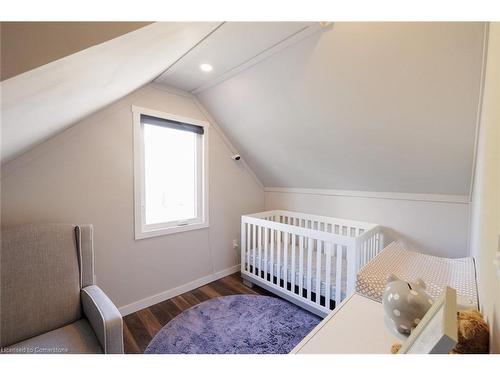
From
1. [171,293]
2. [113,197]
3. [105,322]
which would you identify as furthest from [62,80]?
[171,293]

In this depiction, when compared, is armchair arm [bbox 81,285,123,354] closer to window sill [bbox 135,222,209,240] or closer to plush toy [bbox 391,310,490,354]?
window sill [bbox 135,222,209,240]

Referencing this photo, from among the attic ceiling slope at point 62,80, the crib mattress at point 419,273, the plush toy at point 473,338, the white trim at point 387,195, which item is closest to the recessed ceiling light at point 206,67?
the attic ceiling slope at point 62,80

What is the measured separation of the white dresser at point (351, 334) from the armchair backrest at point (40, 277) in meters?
1.43

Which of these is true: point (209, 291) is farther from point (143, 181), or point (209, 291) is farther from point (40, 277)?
point (40, 277)

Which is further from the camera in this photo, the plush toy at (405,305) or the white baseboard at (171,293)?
the white baseboard at (171,293)

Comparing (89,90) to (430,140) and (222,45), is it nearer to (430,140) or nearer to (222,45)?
(222,45)

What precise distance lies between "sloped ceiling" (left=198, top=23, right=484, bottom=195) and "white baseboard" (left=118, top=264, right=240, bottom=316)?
1711 mm

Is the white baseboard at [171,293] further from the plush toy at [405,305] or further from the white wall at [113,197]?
the plush toy at [405,305]

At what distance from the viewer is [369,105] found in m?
1.60

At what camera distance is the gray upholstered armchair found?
109cm

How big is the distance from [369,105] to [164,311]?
8.63 ft

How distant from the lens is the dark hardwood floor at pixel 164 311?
A: 172 centimetres

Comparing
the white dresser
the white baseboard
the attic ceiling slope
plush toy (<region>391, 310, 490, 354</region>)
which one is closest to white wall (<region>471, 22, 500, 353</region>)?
plush toy (<region>391, 310, 490, 354</region>)
